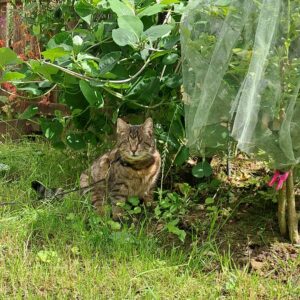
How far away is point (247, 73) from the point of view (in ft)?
6.18

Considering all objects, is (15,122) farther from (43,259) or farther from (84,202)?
(43,259)

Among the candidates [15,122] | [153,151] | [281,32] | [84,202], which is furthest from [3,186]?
[281,32]

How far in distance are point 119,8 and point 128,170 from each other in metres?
1.01

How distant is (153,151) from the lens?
304 cm

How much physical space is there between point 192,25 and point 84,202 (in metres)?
1.12

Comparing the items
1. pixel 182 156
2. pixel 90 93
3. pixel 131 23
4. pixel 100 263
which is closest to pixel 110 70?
pixel 90 93

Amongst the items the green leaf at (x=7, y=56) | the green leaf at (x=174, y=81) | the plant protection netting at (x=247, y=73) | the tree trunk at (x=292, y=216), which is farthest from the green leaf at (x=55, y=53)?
the tree trunk at (x=292, y=216)

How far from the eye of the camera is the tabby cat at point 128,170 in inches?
116

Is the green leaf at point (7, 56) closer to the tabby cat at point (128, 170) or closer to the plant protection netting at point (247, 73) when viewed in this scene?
the plant protection netting at point (247, 73)

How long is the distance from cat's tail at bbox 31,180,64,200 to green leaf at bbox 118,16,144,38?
1.08 m

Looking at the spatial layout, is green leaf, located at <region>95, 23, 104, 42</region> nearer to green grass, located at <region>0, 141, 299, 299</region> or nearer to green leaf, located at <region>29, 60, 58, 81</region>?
green leaf, located at <region>29, 60, 58, 81</region>

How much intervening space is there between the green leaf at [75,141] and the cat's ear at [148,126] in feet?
1.33

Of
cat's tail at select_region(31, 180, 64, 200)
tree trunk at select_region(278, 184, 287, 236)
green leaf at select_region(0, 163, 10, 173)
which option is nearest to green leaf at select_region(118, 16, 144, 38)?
tree trunk at select_region(278, 184, 287, 236)

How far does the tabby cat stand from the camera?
9.69 ft
